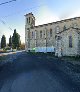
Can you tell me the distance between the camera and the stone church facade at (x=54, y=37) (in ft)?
123

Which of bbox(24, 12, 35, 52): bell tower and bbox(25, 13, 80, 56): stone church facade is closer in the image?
bbox(25, 13, 80, 56): stone church facade

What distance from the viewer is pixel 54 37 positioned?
186ft

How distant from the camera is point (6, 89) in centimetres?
1184

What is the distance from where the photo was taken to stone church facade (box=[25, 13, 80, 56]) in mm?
37625

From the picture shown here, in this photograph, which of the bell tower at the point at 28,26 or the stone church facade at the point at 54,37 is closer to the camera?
the stone church facade at the point at 54,37

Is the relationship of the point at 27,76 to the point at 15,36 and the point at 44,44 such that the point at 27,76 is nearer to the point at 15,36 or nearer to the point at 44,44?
the point at 44,44

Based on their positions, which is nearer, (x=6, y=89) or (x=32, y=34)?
(x=6, y=89)

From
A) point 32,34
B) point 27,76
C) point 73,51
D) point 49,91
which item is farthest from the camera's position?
point 32,34

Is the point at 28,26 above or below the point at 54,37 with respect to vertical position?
above

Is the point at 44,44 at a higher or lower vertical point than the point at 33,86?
higher

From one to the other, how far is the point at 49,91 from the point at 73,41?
90.2ft

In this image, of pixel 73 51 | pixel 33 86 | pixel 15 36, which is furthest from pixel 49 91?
pixel 15 36

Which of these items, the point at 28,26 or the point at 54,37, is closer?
the point at 54,37

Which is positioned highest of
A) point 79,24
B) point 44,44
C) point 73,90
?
point 79,24
